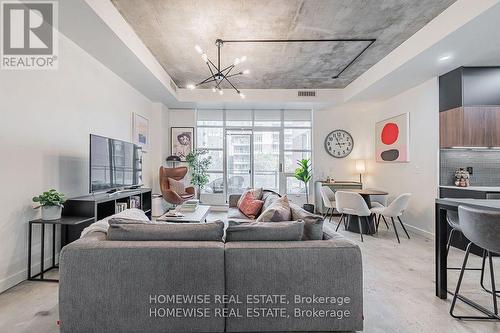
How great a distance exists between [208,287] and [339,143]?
5618 mm

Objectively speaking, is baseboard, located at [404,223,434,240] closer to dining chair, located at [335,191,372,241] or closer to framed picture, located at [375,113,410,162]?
dining chair, located at [335,191,372,241]

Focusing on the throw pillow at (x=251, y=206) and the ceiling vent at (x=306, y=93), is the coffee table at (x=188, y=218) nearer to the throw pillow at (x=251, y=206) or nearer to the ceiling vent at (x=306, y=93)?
the throw pillow at (x=251, y=206)

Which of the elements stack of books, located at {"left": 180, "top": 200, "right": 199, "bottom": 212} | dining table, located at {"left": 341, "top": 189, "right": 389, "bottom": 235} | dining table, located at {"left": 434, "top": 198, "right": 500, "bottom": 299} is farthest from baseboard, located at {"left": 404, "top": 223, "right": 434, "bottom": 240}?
stack of books, located at {"left": 180, "top": 200, "right": 199, "bottom": 212}

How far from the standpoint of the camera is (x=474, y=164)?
3.88 m

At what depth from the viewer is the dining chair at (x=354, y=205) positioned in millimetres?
3984

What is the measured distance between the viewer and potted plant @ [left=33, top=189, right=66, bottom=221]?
248 centimetres

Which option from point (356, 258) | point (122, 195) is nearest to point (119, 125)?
point (122, 195)

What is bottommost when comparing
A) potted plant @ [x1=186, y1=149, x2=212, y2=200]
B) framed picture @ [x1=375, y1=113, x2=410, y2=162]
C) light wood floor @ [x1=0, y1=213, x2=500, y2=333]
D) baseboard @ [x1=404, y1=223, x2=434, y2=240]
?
light wood floor @ [x1=0, y1=213, x2=500, y2=333]

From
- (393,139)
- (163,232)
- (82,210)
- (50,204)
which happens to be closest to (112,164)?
(82,210)

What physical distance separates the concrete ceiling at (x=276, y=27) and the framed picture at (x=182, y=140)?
2035mm

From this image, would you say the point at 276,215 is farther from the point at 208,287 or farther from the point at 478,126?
the point at 478,126

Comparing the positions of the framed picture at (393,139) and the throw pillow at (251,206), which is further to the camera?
the framed picture at (393,139)

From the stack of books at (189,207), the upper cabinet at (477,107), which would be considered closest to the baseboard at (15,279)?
the stack of books at (189,207)

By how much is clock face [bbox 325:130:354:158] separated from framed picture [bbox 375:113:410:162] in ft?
2.35
